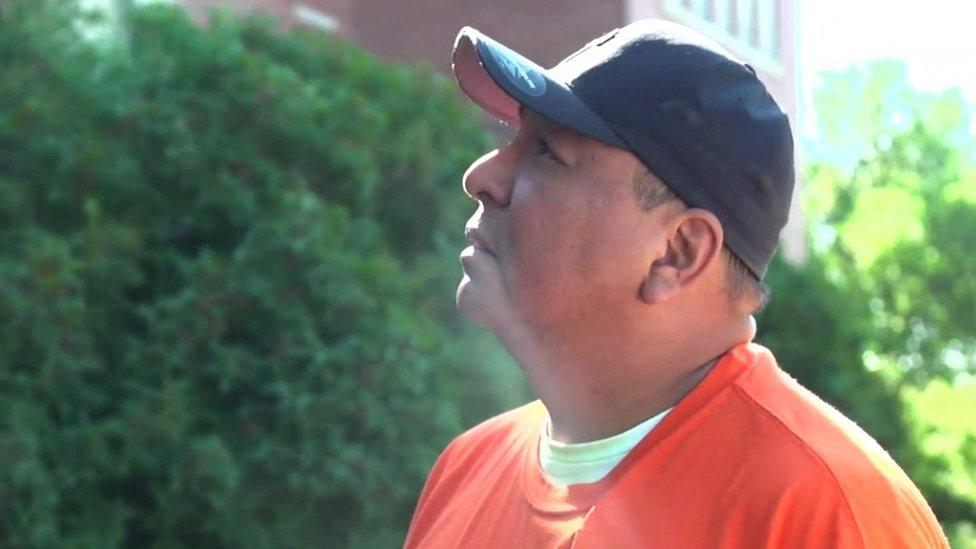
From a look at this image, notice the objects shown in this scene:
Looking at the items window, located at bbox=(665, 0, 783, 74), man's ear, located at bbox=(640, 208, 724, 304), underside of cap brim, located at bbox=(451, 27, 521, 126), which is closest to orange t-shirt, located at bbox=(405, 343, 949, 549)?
man's ear, located at bbox=(640, 208, 724, 304)

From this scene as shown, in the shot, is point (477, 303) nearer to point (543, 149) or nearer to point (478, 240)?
point (478, 240)

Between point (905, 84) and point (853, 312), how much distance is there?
20.2 meters

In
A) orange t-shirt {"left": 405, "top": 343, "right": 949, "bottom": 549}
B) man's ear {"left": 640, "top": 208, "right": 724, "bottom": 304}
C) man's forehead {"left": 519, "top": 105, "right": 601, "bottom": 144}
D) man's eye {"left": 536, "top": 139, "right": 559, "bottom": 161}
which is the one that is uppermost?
man's forehead {"left": 519, "top": 105, "right": 601, "bottom": 144}

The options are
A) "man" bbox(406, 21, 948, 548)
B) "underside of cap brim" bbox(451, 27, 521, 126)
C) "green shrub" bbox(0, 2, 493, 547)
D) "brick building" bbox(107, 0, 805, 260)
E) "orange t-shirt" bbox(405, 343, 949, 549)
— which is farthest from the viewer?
"brick building" bbox(107, 0, 805, 260)

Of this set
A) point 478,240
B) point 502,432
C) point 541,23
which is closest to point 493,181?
point 478,240

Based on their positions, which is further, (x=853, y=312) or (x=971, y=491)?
(x=971, y=491)

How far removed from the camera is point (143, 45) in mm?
4949

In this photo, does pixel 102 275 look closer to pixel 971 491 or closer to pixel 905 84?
pixel 971 491

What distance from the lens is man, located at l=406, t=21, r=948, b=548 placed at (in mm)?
1813

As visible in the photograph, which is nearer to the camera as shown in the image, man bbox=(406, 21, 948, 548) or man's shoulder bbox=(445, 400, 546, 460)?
man bbox=(406, 21, 948, 548)

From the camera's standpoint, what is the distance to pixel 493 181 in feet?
6.29

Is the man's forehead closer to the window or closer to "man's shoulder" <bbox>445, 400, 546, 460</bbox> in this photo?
"man's shoulder" <bbox>445, 400, 546, 460</bbox>

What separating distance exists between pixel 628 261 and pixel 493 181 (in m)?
0.21

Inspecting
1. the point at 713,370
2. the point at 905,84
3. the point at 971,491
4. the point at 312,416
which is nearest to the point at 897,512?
the point at 713,370
